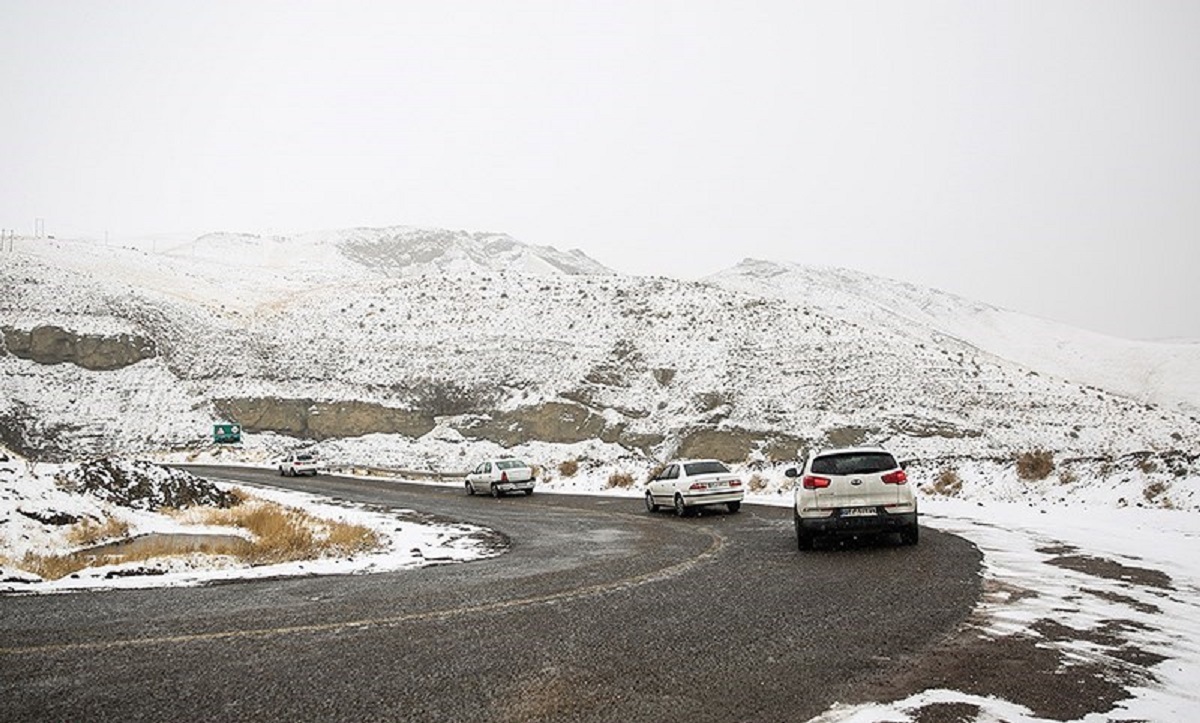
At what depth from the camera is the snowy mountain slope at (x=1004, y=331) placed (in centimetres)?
10619

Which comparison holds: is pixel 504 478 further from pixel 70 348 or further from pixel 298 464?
pixel 70 348

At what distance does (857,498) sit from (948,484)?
1480 cm

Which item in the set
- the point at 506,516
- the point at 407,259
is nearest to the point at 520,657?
the point at 506,516

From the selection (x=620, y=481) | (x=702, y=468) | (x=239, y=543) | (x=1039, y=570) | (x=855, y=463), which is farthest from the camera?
(x=620, y=481)

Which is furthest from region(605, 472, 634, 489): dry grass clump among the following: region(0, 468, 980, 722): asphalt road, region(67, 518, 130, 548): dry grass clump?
region(0, 468, 980, 722): asphalt road

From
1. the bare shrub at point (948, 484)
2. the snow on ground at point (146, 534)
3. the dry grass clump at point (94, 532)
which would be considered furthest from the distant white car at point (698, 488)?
the dry grass clump at point (94, 532)

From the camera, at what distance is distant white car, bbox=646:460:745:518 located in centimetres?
2228

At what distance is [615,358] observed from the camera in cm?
6588

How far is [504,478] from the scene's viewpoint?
104 ft

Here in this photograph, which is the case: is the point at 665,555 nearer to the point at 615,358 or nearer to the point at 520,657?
the point at 520,657

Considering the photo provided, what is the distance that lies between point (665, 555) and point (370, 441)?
4878 centimetres

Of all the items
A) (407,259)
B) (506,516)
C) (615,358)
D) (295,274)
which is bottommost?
(506,516)

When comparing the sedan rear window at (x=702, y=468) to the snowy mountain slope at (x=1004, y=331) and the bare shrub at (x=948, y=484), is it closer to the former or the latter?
the bare shrub at (x=948, y=484)

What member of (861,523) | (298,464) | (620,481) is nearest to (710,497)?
(861,523)
